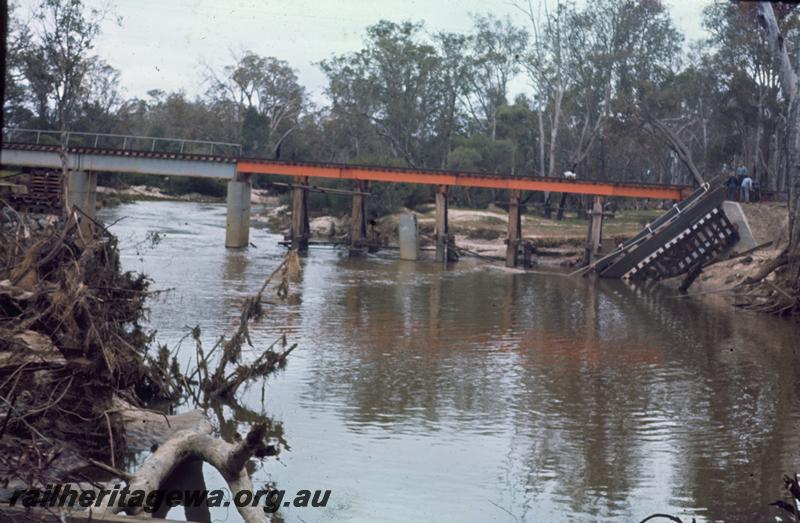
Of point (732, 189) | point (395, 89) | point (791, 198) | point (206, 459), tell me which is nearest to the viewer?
point (206, 459)

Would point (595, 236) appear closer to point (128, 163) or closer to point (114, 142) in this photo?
point (128, 163)

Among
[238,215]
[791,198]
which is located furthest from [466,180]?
[791,198]

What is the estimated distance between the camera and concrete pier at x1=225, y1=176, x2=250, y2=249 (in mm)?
39938

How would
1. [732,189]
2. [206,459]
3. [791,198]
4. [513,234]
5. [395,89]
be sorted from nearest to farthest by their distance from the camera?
1. [206,459]
2. [791,198]
3. [732,189]
4. [513,234]
5. [395,89]

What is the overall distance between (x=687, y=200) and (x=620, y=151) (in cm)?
3304

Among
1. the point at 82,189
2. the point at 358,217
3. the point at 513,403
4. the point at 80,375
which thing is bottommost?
the point at 513,403

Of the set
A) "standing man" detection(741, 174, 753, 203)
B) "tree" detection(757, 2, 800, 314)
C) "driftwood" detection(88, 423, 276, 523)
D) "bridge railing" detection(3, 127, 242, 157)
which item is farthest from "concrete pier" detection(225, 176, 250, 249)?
"driftwood" detection(88, 423, 276, 523)

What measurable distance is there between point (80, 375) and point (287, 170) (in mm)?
31241

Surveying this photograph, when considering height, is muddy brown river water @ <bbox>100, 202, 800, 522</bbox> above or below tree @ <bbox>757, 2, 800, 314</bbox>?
below

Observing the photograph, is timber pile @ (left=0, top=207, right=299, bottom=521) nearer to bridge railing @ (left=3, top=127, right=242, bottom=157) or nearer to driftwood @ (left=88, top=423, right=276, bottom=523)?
driftwood @ (left=88, top=423, right=276, bottom=523)

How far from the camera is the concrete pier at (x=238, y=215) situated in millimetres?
39938

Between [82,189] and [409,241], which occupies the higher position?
[82,189]

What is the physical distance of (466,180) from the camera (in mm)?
Result: 39406

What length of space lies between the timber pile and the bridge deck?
85.3ft
